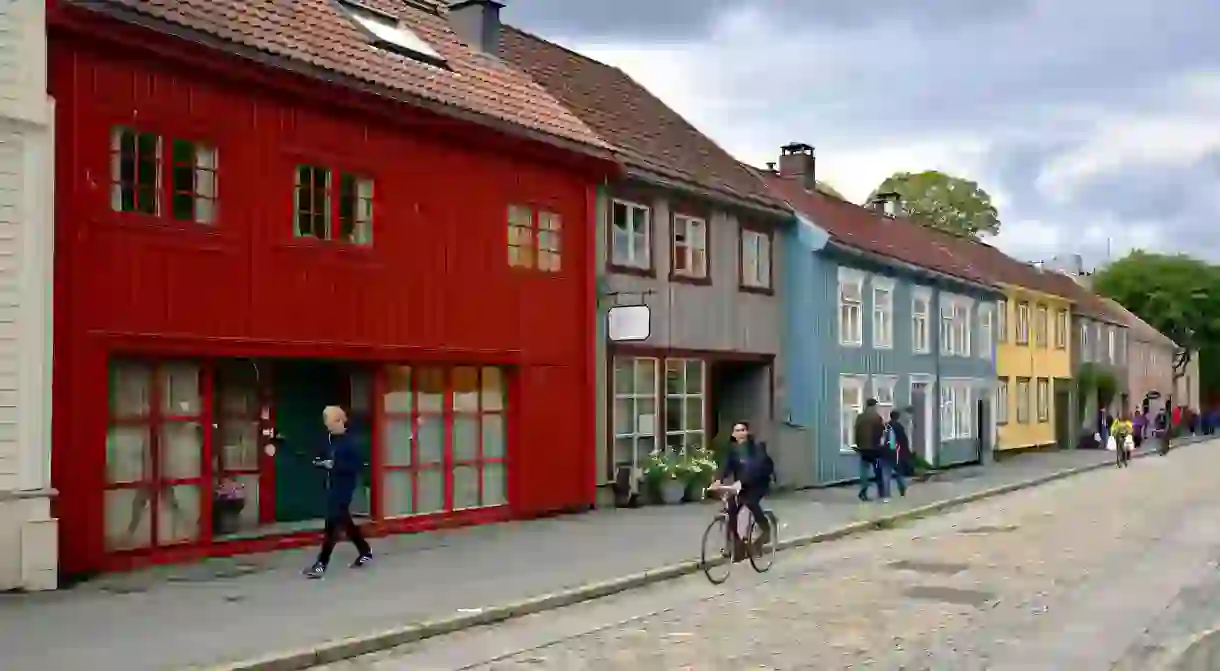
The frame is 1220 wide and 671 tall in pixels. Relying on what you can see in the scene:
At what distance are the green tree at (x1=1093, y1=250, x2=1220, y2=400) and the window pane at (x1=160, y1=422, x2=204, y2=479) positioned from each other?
7445 centimetres

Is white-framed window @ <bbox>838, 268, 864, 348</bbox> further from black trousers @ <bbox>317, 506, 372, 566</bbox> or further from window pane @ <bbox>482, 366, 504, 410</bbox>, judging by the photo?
black trousers @ <bbox>317, 506, 372, 566</bbox>

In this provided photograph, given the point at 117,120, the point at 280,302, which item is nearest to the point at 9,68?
the point at 117,120

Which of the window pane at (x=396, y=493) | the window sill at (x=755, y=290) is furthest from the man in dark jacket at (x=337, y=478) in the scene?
the window sill at (x=755, y=290)

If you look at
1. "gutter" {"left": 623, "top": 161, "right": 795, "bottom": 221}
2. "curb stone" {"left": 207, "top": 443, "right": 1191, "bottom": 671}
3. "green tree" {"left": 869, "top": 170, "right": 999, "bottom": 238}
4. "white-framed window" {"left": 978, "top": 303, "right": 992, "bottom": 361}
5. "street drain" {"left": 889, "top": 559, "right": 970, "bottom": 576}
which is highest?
"green tree" {"left": 869, "top": 170, "right": 999, "bottom": 238}

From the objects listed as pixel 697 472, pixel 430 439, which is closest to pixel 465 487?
pixel 430 439

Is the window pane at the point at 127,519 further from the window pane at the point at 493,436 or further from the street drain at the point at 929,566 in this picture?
the street drain at the point at 929,566

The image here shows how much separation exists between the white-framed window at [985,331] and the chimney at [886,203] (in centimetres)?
455

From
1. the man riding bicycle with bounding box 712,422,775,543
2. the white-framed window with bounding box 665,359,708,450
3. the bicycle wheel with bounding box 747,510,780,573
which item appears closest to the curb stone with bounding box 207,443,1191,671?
the bicycle wheel with bounding box 747,510,780,573

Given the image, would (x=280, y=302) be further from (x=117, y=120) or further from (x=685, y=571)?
(x=685, y=571)

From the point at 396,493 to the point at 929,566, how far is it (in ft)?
21.6

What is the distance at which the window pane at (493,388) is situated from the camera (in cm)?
1817

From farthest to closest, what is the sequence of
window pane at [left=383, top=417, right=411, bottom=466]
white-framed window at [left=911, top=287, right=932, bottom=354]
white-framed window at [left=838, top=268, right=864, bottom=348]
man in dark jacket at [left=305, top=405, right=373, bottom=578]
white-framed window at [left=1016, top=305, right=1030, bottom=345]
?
white-framed window at [left=1016, top=305, right=1030, bottom=345] → white-framed window at [left=911, top=287, right=932, bottom=354] → white-framed window at [left=838, top=268, right=864, bottom=348] → window pane at [left=383, top=417, right=411, bottom=466] → man in dark jacket at [left=305, top=405, right=373, bottom=578]

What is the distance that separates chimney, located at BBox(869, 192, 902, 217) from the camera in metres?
43.8

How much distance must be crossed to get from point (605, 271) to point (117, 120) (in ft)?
30.2
